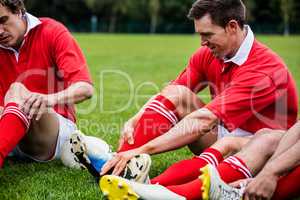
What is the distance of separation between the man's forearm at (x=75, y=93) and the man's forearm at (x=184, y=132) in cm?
73

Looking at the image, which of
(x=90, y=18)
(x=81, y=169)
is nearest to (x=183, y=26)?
(x=90, y=18)

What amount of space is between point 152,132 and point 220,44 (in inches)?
28.3

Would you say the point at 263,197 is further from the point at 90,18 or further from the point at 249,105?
the point at 90,18

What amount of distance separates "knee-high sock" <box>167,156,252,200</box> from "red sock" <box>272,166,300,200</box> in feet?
0.58

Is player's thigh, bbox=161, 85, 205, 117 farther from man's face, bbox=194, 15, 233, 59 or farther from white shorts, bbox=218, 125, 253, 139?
man's face, bbox=194, 15, 233, 59

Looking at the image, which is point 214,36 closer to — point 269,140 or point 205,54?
point 205,54

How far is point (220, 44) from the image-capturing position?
3635mm

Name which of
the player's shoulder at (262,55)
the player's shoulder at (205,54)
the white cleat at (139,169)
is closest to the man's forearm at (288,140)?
the player's shoulder at (262,55)

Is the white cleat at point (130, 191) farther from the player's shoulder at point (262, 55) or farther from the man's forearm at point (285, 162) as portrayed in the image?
the player's shoulder at point (262, 55)

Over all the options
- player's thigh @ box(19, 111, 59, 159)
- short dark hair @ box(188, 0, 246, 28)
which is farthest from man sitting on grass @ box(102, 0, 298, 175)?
player's thigh @ box(19, 111, 59, 159)

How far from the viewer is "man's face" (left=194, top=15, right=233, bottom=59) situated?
358 centimetres

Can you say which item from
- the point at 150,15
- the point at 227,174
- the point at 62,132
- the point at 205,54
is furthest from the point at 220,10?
the point at 150,15

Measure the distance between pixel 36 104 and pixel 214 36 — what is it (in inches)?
47.5

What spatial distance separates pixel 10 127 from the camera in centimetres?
363
